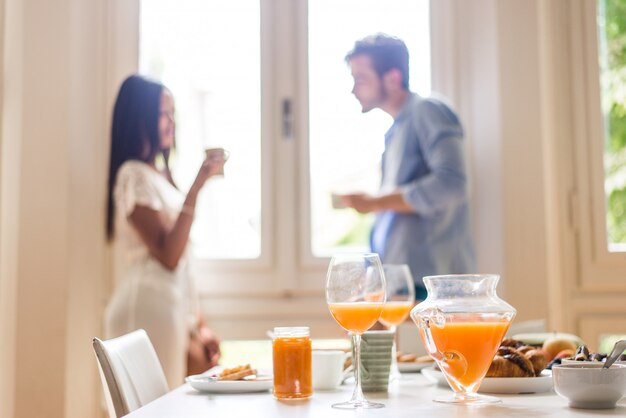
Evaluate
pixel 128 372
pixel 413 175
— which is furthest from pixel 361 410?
pixel 413 175

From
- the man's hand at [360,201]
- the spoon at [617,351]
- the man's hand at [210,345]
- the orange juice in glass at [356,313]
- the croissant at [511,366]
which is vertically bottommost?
the man's hand at [210,345]

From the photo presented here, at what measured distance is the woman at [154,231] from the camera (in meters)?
2.68

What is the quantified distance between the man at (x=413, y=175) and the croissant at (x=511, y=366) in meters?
1.42

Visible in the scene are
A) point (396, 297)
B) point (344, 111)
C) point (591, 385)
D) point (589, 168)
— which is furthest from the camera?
point (344, 111)

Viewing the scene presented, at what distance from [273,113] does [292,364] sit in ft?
6.92

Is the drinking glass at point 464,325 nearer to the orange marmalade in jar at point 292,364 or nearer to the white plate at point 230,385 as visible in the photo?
the orange marmalade in jar at point 292,364

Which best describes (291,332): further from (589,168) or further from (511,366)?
(589,168)

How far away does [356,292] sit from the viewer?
127 cm

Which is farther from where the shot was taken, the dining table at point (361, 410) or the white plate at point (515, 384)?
the white plate at point (515, 384)

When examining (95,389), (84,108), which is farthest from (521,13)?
(95,389)

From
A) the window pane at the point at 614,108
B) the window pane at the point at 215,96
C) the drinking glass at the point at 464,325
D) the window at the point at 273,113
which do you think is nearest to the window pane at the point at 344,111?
the window at the point at 273,113

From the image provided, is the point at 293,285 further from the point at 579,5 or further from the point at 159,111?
the point at 579,5

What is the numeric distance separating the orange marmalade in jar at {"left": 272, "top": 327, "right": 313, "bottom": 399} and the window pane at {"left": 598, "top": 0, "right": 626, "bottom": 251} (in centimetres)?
225

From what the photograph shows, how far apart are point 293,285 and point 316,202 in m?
0.34
